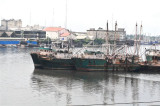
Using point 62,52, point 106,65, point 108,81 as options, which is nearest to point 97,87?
point 108,81

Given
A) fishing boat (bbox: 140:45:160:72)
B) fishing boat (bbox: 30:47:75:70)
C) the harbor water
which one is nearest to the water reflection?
the harbor water

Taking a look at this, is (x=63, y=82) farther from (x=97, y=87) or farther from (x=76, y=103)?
(x=76, y=103)

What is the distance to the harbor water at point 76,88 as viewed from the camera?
35.2 metres

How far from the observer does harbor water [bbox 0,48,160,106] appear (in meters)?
35.2

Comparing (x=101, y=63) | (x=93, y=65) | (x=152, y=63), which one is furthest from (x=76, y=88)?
(x=152, y=63)

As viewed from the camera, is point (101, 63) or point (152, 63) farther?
point (152, 63)

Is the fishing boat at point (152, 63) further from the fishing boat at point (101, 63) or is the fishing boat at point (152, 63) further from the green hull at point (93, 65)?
the green hull at point (93, 65)

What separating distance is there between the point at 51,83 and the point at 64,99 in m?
10.2

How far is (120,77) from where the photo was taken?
174ft

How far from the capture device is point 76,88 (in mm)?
42562

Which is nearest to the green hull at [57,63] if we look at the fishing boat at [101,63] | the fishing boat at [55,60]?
the fishing boat at [55,60]

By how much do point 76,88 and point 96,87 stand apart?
2.93 m

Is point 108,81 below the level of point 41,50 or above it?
below

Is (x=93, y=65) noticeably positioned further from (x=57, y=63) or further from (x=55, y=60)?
(x=55, y=60)
